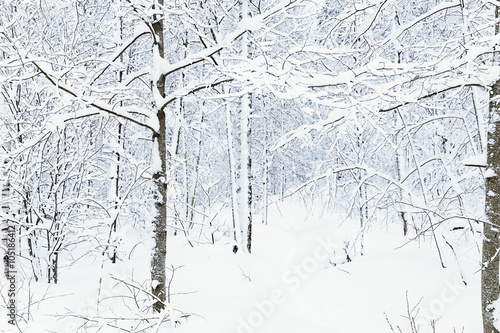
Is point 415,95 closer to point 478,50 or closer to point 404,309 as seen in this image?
point 478,50

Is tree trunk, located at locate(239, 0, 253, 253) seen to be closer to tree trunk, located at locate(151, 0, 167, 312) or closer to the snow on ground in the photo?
the snow on ground

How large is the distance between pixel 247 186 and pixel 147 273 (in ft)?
9.85

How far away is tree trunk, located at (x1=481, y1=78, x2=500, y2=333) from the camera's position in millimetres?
3682

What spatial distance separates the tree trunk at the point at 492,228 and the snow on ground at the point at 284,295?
2.19 feet

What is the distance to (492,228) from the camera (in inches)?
144

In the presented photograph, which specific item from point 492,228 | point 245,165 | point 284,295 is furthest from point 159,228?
point 245,165

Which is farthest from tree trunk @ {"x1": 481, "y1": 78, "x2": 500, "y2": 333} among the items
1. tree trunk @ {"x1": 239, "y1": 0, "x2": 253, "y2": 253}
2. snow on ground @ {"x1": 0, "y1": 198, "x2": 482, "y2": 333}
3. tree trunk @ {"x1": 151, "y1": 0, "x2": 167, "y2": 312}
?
tree trunk @ {"x1": 239, "y1": 0, "x2": 253, "y2": 253}

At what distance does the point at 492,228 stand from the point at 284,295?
4148 millimetres

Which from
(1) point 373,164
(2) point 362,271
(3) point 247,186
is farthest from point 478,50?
(1) point 373,164

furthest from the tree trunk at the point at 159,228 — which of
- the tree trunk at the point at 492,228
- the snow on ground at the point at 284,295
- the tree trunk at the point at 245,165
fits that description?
the tree trunk at the point at 245,165

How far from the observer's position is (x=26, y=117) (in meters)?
8.38

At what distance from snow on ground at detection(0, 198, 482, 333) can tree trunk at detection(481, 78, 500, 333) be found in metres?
0.67

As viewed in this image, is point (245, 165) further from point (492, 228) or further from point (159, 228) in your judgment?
point (492, 228)

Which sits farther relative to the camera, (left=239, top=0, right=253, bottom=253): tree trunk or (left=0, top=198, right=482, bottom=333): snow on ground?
(left=239, top=0, right=253, bottom=253): tree trunk
